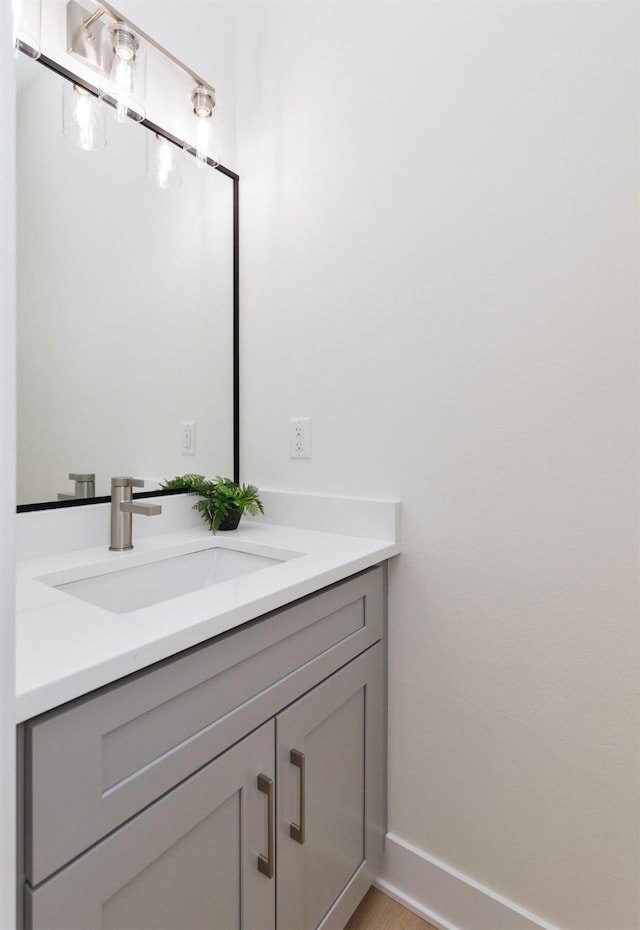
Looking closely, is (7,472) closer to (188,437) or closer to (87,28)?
(188,437)

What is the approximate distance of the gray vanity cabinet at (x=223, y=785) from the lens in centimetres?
58

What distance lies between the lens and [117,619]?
722mm

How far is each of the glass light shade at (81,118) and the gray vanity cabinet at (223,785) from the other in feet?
3.73

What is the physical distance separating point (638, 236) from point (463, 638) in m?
0.91

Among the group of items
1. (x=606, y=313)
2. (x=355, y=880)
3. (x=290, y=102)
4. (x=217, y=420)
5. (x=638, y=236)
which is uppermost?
(x=290, y=102)

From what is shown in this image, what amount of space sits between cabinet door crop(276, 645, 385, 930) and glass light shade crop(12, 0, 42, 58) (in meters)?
1.43

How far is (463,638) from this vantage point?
1.15 meters

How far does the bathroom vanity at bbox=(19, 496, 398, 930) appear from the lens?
577 mm

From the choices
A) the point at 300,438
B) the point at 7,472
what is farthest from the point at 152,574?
the point at 7,472

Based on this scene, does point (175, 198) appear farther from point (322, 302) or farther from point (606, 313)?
point (606, 313)

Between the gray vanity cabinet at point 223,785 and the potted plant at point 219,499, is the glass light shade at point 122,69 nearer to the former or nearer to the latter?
the potted plant at point 219,499

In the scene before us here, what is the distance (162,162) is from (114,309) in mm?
440

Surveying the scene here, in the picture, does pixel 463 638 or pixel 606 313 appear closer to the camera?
pixel 606 313

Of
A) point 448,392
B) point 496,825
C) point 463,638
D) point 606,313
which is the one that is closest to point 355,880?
point 496,825
